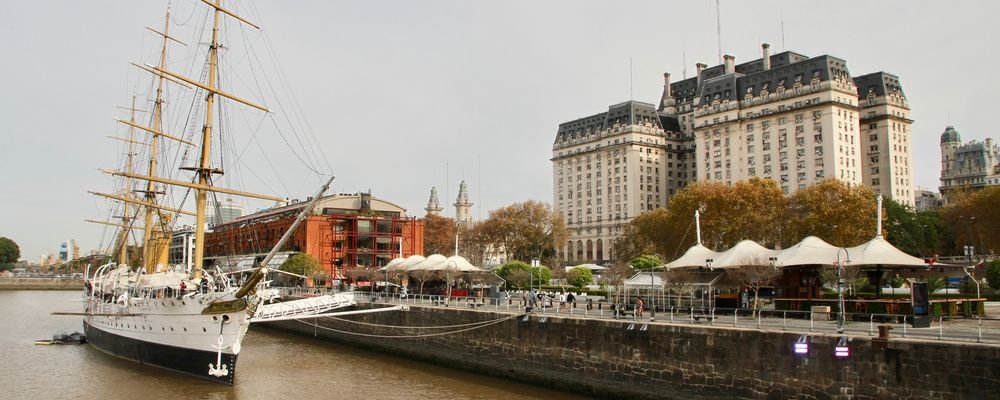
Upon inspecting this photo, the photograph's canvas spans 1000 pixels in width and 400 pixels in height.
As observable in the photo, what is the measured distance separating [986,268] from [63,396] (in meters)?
58.7

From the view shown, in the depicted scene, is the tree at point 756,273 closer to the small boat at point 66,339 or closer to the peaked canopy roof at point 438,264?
the peaked canopy roof at point 438,264

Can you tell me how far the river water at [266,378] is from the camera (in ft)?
104

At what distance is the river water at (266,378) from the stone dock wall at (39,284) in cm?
11311

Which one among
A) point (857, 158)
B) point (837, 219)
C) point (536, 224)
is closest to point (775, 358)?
point (837, 219)

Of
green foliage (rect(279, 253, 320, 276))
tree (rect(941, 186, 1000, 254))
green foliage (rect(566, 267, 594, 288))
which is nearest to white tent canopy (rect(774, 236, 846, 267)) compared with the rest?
green foliage (rect(566, 267, 594, 288))

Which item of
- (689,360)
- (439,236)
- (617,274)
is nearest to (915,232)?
(617,274)

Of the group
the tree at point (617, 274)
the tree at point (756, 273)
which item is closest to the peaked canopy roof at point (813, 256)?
the tree at point (756, 273)

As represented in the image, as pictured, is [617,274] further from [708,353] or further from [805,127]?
[805,127]

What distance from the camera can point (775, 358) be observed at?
81.3ft

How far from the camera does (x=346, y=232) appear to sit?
306 ft

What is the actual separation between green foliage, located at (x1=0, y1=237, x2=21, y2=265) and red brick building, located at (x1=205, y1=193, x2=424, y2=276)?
98856mm

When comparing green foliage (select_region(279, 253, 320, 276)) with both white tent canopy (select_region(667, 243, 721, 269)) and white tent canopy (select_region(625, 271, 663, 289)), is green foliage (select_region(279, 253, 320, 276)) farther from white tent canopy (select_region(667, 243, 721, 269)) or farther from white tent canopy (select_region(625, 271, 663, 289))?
white tent canopy (select_region(667, 243, 721, 269))

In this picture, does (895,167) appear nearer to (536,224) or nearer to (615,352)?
(536,224)

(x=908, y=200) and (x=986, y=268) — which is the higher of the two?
(x=908, y=200)
